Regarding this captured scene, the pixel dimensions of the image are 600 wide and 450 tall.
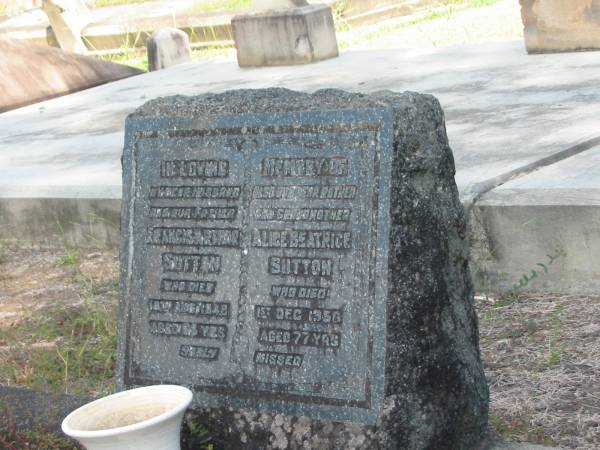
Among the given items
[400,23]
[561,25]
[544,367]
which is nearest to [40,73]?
[561,25]

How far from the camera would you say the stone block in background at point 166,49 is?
35.6 ft

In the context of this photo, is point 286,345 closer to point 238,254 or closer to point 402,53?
point 238,254

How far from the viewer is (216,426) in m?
3.09

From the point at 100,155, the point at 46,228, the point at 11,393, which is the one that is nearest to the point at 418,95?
the point at 11,393

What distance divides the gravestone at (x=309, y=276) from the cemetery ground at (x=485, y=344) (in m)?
0.26


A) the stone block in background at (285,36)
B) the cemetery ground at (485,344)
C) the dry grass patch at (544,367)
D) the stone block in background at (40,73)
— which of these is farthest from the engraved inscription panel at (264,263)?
the stone block in background at (40,73)

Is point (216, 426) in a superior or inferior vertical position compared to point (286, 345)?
inferior

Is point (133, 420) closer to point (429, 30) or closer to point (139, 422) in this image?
point (139, 422)

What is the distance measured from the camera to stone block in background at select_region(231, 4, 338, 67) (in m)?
9.36

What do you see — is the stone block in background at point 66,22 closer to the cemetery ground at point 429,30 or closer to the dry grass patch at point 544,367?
the cemetery ground at point 429,30

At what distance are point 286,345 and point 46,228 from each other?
308 centimetres

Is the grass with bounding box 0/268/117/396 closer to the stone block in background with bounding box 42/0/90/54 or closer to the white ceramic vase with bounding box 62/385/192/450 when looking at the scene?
the white ceramic vase with bounding box 62/385/192/450

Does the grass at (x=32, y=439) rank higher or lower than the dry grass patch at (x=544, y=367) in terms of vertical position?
higher

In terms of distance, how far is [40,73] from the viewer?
32.0ft
